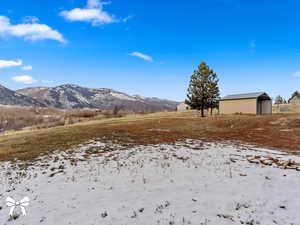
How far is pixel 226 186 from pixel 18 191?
18.8 feet

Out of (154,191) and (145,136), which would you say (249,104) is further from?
(154,191)

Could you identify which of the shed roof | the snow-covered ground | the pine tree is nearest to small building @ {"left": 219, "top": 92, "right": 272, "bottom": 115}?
the shed roof

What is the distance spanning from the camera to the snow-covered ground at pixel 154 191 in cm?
350

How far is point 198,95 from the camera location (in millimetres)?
27094

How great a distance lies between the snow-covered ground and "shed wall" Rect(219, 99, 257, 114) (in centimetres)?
2419

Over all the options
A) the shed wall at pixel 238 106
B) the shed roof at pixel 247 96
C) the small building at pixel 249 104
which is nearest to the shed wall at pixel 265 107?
the small building at pixel 249 104

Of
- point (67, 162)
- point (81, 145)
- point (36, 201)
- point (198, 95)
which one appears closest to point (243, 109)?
point (198, 95)

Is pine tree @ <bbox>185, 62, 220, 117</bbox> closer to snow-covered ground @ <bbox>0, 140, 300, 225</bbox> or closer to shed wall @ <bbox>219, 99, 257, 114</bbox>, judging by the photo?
shed wall @ <bbox>219, 99, 257, 114</bbox>

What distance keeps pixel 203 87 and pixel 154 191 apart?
80.0 feet

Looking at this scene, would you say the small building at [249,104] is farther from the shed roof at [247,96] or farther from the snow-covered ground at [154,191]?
the snow-covered ground at [154,191]

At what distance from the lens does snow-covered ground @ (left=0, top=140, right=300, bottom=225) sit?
11.5ft

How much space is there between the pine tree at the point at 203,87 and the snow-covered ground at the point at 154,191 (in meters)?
20.4

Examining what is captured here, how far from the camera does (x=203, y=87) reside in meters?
26.8

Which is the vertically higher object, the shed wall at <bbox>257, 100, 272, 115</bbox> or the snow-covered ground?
the shed wall at <bbox>257, 100, 272, 115</bbox>
